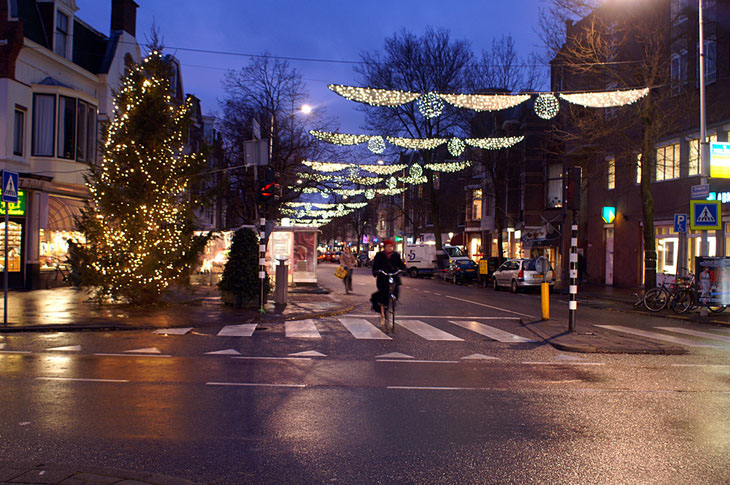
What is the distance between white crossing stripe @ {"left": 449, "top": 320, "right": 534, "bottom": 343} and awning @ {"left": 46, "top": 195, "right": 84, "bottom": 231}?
52.8 ft

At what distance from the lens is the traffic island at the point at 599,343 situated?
1120 cm

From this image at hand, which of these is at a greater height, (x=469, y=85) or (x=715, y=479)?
(x=469, y=85)

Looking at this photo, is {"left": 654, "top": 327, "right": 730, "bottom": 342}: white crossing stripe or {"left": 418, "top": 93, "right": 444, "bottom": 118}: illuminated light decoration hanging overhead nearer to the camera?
{"left": 654, "top": 327, "right": 730, "bottom": 342}: white crossing stripe

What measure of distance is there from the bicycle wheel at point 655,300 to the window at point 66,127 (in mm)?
20979

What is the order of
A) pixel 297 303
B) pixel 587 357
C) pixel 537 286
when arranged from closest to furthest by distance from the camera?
pixel 587 357, pixel 297 303, pixel 537 286

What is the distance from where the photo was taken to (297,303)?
19.9m

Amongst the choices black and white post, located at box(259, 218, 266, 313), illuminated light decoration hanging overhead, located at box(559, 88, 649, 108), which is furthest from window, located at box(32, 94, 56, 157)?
illuminated light decoration hanging overhead, located at box(559, 88, 649, 108)

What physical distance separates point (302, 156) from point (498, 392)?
3013 cm

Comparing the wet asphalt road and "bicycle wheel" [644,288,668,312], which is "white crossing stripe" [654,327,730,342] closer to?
the wet asphalt road

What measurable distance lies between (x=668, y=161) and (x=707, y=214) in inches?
431

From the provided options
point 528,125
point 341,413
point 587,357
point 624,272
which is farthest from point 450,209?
point 341,413

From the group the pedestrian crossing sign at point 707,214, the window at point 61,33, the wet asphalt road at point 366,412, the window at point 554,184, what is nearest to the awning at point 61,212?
the window at point 61,33

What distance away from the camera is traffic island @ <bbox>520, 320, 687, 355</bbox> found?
11195mm

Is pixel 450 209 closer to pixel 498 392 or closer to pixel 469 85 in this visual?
pixel 469 85
